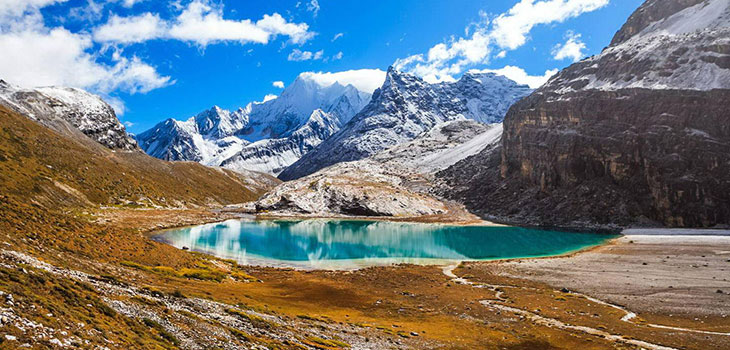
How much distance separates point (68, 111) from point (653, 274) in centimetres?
20949

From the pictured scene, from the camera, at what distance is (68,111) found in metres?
174

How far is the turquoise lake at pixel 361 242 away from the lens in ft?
222

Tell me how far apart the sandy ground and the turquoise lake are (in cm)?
1093

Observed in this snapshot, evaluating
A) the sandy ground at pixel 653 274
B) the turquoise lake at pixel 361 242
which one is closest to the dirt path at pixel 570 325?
the sandy ground at pixel 653 274

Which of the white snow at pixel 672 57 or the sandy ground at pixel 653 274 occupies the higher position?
the white snow at pixel 672 57

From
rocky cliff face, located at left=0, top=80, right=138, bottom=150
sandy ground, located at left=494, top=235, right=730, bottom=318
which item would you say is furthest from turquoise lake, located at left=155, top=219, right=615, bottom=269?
rocky cliff face, located at left=0, top=80, right=138, bottom=150

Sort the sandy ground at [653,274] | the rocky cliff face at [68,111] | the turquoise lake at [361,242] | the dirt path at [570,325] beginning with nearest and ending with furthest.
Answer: the dirt path at [570,325], the sandy ground at [653,274], the turquoise lake at [361,242], the rocky cliff face at [68,111]

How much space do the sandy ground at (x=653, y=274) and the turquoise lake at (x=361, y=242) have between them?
430 inches

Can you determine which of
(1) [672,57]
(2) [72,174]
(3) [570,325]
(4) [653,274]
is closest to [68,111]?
(2) [72,174]

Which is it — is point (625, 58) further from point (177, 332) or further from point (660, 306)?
point (177, 332)

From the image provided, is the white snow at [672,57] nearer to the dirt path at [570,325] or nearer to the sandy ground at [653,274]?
the sandy ground at [653,274]

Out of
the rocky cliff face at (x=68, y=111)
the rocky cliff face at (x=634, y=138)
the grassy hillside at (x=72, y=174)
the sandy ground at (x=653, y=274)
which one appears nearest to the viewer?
the sandy ground at (x=653, y=274)

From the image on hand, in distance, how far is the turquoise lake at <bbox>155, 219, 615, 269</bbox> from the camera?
67.5 m

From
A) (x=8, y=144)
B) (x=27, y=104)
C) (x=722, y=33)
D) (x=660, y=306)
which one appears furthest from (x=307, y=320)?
(x=27, y=104)
